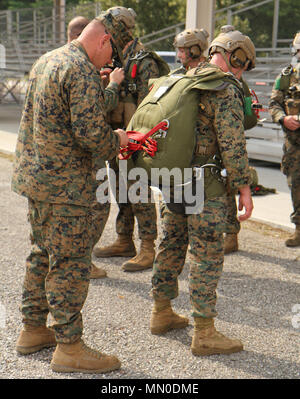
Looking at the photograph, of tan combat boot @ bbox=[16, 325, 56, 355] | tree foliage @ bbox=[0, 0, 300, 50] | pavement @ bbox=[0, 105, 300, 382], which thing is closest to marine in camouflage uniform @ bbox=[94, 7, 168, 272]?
pavement @ bbox=[0, 105, 300, 382]

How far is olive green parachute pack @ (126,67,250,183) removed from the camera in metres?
2.95

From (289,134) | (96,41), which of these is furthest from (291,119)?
(96,41)

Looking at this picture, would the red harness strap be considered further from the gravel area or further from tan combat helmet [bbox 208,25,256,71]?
the gravel area

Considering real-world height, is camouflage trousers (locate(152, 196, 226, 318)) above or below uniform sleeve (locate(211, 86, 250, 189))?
below

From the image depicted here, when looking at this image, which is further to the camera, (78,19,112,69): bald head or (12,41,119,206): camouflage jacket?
(78,19,112,69): bald head

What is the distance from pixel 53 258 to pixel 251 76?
9.18m

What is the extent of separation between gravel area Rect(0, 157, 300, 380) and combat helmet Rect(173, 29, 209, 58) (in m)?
1.84

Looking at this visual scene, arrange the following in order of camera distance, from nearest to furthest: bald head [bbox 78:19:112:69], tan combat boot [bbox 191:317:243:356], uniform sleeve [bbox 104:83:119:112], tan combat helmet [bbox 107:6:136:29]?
1. bald head [bbox 78:19:112:69]
2. tan combat boot [bbox 191:317:243:356]
3. uniform sleeve [bbox 104:83:119:112]
4. tan combat helmet [bbox 107:6:136:29]

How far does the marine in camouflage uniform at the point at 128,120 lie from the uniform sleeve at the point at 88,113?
127cm

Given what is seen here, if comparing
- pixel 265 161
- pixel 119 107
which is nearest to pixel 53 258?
pixel 119 107

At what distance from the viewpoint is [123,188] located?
16.0 feet

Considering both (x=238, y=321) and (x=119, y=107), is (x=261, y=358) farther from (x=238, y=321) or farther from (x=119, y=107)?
(x=119, y=107)

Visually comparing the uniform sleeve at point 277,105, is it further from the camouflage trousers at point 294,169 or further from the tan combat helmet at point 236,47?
the tan combat helmet at point 236,47

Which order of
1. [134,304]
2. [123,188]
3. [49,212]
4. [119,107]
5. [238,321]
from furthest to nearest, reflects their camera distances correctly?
[123,188]
[119,107]
[134,304]
[238,321]
[49,212]
